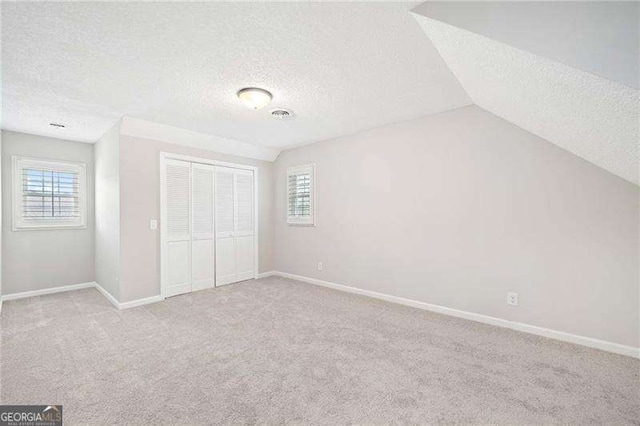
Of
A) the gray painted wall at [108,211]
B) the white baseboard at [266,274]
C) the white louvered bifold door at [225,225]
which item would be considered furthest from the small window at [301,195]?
the gray painted wall at [108,211]

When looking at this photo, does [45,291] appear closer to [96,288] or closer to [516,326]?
[96,288]

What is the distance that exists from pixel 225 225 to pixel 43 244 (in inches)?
109

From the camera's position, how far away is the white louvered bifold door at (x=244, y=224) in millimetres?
4922

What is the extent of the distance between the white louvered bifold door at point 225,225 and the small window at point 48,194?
231 centimetres

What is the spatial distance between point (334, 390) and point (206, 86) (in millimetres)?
2867

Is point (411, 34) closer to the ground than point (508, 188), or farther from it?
farther from it

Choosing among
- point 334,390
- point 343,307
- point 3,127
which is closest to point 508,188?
point 343,307

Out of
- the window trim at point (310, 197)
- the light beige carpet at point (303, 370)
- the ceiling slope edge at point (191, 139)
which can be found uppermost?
the ceiling slope edge at point (191, 139)

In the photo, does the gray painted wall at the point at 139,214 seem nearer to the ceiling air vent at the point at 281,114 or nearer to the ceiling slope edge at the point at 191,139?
the ceiling slope edge at the point at 191,139

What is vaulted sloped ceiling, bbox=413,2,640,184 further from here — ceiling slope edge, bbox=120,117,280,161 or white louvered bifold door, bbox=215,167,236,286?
white louvered bifold door, bbox=215,167,236,286

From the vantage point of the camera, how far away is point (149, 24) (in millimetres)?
1753

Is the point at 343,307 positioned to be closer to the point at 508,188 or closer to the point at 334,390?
the point at 334,390

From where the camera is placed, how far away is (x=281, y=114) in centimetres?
335

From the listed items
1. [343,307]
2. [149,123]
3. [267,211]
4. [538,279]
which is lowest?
[343,307]
